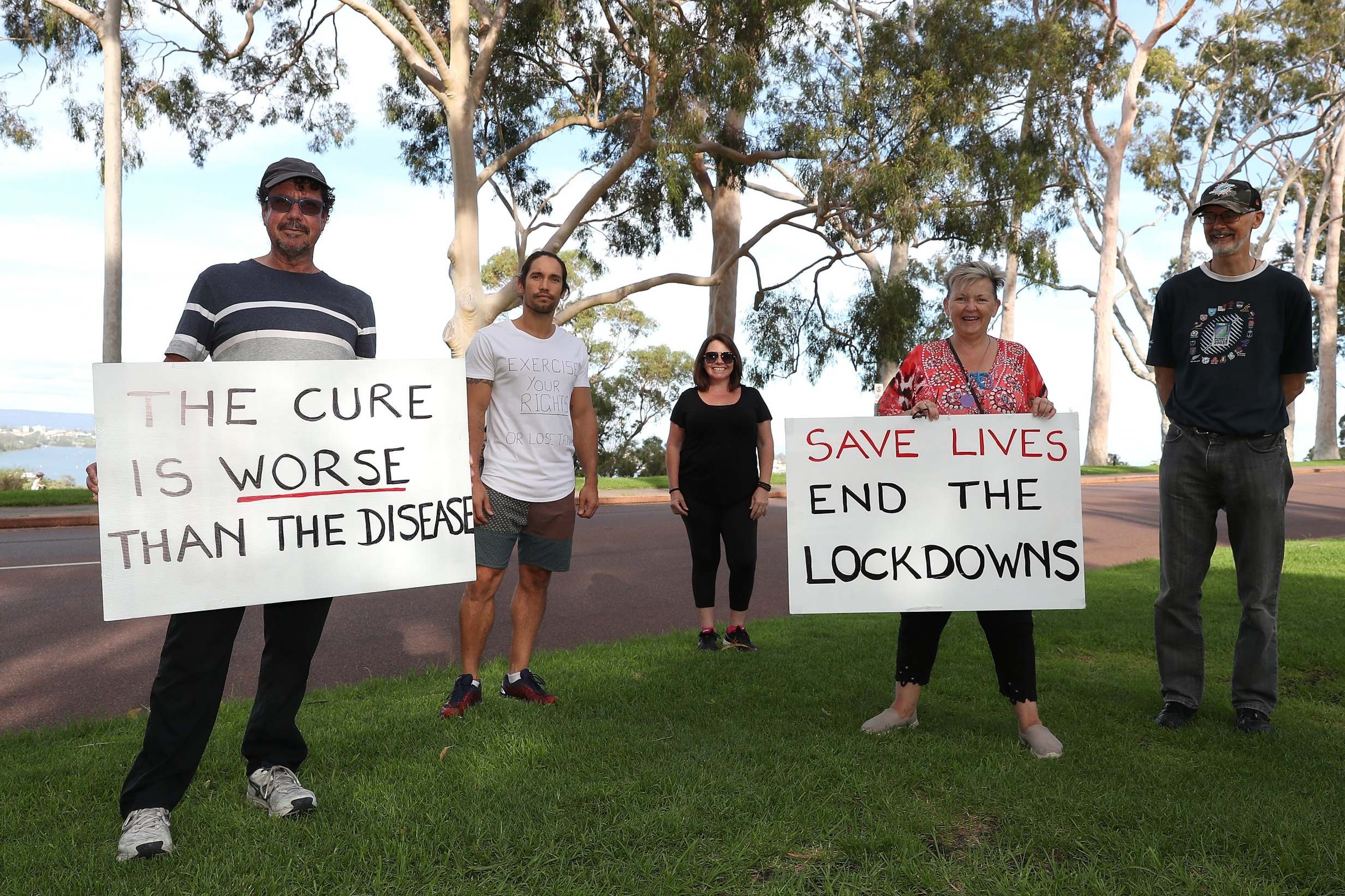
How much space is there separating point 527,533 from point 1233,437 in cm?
296

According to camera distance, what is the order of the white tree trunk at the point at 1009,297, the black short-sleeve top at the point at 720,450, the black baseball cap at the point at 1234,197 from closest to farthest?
the black baseball cap at the point at 1234,197 < the black short-sleeve top at the point at 720,450 < the white tree trunk at the point at 1009,297

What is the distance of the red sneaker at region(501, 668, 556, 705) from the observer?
4480 mm

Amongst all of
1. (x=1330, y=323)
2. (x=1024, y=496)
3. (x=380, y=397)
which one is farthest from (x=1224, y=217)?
(x=1330, y=323)

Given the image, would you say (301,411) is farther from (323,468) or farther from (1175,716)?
(1175,716)

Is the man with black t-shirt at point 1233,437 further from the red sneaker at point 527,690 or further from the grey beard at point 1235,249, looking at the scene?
the red sneaker at point 527,690

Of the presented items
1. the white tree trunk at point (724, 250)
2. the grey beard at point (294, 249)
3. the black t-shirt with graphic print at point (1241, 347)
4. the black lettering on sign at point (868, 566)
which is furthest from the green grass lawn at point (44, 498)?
the black t-shirt with graphic print at point (1241, 347)

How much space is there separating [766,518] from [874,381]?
26.1 ft

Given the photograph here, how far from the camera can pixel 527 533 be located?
14.5 feet

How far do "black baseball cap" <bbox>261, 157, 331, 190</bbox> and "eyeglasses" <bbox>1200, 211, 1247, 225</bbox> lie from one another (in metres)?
3.43

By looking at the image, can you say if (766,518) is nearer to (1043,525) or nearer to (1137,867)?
(1043,525)

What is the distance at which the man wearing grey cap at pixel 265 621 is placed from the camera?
9.80 feet

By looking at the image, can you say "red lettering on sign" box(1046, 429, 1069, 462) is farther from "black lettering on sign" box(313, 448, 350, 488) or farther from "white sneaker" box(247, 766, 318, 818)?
"white sneaker" box(247, 766, 318, 818)

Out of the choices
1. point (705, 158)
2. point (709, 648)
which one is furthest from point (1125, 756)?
point (705, 158)

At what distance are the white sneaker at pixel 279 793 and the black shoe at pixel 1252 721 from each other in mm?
3531
